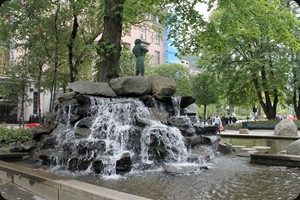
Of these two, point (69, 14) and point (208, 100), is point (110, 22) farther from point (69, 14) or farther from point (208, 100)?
point (208, 100)

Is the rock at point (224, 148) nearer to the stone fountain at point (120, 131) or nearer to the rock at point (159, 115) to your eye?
the stone fountain at point (120, 131)

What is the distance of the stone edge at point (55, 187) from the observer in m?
4.79

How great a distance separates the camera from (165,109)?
38.3 ft

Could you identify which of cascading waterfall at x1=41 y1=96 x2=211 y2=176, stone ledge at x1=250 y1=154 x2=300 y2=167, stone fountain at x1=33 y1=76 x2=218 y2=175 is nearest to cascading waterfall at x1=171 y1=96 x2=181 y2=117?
stone fountain at x1=33 y1=76 x2=218 y2=175

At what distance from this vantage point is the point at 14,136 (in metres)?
13.6

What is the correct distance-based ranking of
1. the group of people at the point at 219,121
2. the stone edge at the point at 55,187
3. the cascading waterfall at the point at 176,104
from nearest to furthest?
the stone edge at the point at 55,187 → the cascading waterfall at the point at 176,104 → the group of people at the point at 219,121

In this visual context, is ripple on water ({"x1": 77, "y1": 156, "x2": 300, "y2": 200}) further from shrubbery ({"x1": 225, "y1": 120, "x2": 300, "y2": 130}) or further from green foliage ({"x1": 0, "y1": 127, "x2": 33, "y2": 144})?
shrubbery ({"x1": 225, "y1": 120, "x2": 300, "y2": 130})

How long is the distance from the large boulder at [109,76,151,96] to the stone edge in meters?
5.44

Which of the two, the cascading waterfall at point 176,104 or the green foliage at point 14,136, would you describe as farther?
the green foliage at point 14,136

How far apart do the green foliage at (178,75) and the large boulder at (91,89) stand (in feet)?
86.7

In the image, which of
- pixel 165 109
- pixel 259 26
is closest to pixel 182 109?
pixel 165 109

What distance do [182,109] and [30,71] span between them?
50.9ft

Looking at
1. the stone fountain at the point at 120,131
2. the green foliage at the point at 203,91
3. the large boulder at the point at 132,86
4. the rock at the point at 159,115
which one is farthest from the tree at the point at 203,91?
the rock at the point at 159,115

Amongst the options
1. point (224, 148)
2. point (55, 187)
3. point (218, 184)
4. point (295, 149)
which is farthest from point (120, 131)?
point (295, 149)
